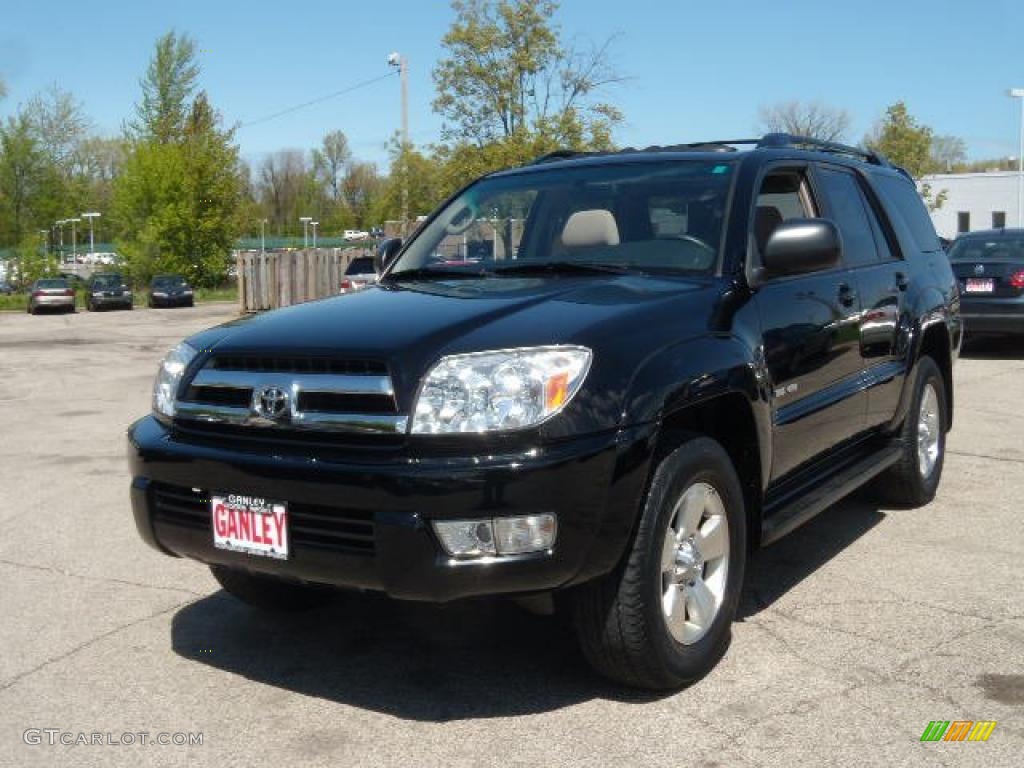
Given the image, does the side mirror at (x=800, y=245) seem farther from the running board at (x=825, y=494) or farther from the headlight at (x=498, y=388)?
the headlight at (x=498, y=388)

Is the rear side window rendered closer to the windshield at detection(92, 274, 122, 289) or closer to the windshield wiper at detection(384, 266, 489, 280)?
the windshield wiper at detection(384, 266, 489, 280)

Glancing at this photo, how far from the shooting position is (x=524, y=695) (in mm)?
3742

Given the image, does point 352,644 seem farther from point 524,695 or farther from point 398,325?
point 398,325

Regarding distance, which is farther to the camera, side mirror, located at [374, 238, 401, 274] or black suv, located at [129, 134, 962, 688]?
side mirror, located at [374, 238, 401, 274]

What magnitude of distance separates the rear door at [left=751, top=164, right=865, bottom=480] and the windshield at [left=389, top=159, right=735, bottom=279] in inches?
9.5

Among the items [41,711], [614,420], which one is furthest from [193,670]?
[614,420]

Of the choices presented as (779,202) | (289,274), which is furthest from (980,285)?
(289,274)

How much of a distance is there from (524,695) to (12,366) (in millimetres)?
15085

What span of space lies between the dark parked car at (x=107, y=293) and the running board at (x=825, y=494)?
1557 inches

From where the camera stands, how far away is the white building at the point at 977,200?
58.5 metres

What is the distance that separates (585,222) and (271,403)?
172 centimetres

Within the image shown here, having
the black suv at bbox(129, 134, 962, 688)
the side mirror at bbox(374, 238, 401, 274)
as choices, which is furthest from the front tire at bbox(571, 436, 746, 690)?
the side mirror at bbox(374, 238, 401, 274)

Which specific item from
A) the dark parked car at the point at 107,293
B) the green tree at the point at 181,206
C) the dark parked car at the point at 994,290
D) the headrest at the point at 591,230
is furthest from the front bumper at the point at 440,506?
the green tree at the point at 181,206

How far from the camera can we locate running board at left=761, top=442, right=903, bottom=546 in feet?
13.7
